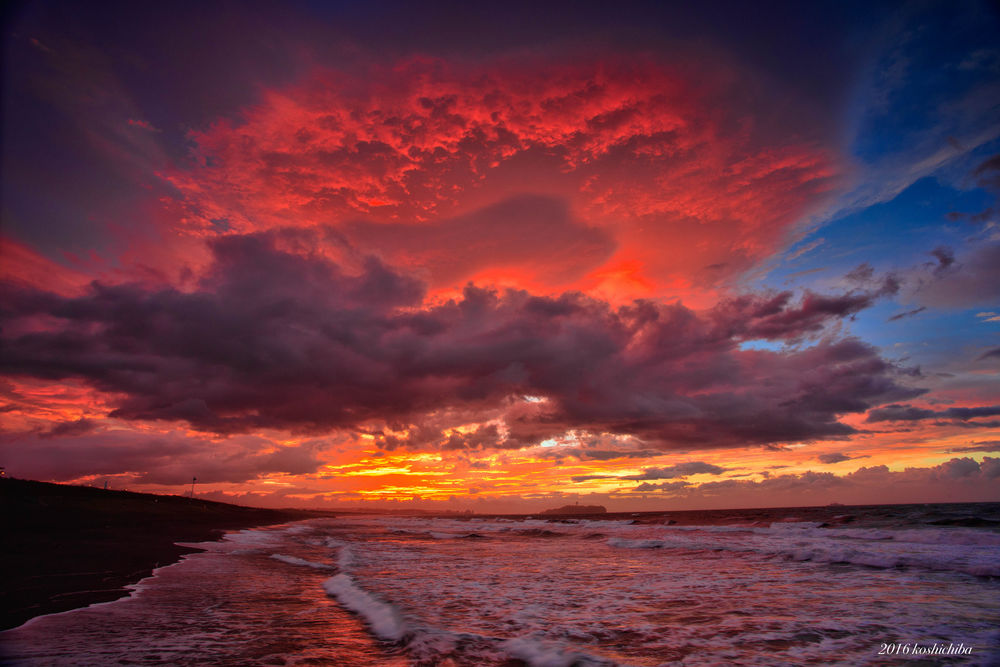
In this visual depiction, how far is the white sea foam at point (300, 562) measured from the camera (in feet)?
63.6

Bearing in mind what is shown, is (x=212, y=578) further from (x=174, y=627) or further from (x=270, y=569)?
(x=174, y=627)

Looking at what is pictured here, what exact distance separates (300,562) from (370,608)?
12.6 metres

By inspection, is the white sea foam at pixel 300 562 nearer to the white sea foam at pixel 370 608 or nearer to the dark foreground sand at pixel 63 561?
the dark foreground sand at pixel 63 561

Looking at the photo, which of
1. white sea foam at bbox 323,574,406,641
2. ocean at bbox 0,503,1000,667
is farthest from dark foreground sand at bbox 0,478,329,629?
white sea foam at bbox 323,574,406,641

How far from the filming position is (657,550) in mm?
25688

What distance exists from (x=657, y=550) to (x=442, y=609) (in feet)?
62.0

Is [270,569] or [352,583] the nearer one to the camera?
[352,583]

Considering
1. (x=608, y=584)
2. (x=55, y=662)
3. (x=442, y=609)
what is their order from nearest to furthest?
(x=55, y=662), (x=442, y=609), (x=608, y=584)

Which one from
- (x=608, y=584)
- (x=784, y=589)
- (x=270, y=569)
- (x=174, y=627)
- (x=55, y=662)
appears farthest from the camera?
(x=270, y=569)

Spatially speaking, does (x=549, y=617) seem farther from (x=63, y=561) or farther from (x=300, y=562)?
(x=63, y=561)

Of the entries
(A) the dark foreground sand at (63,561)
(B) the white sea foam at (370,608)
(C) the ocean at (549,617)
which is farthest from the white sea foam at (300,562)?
(B) the white sea foam at (370,608)

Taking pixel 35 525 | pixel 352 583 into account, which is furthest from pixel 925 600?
pixel 35 525

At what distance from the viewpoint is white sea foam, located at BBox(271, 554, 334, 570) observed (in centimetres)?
1939

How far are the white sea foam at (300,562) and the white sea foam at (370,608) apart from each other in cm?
494
